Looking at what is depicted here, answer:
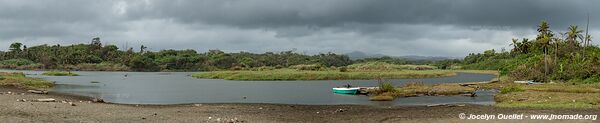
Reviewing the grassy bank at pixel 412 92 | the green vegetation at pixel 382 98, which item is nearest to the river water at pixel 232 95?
the green vegetation at pixel 382 98

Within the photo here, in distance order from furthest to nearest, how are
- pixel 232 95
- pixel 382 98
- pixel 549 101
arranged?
pixel 232 95, pixel 382 98, pixel 549 101

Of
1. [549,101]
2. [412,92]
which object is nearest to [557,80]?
[412,92]

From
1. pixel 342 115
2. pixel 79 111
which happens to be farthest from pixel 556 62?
pixel 79 111

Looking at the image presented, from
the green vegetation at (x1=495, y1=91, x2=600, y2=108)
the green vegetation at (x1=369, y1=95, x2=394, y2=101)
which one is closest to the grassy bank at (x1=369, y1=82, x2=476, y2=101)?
the green vegetation at (x1=369, y1=95, x2=394, y2=101)

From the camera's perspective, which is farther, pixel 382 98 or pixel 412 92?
pixel 412 92

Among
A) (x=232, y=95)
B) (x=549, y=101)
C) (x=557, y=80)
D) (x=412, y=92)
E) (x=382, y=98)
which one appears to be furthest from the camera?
(x=557, y=80)

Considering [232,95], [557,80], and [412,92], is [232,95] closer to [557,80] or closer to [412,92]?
[412,92]

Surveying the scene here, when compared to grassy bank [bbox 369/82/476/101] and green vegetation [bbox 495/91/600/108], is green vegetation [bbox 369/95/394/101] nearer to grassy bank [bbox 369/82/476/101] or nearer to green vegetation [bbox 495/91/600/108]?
grassy bank [bbox 369/82/476/101]

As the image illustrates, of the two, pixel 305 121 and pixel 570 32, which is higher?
pixel 570 32

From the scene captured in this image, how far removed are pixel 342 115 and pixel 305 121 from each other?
4.44 m

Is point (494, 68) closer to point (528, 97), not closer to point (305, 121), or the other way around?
point (528, 97)

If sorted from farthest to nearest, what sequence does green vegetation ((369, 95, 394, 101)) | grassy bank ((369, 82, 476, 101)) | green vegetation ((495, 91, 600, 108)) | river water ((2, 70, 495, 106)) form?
1. grassy bank ((369, 82, 476, 101))
2. green vegetation ((369, 95, 394, 101))
3. river water ((2, 70, 495, 106))
4. green vegetation ((495, 91, 600, 108))

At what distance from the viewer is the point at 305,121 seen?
34.2 meters

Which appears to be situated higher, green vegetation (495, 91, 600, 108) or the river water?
green vegetation (495, 91, 600, 108)
